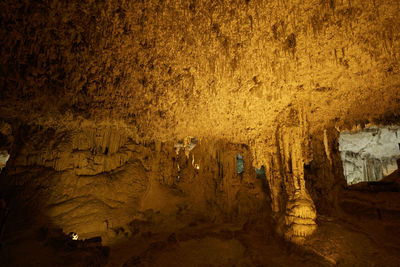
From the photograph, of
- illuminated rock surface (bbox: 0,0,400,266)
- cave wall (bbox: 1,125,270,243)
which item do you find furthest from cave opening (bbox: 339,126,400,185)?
cave wall (bbox: 1,125,270,243)

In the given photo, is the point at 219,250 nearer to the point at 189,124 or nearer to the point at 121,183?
the point at 121,183

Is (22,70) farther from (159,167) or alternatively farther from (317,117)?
(317,117)

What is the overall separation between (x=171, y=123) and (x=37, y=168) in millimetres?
4967

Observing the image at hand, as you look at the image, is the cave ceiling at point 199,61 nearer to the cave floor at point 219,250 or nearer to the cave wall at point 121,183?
the cave wall at point 121,183

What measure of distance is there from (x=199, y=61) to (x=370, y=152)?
50.2 feet

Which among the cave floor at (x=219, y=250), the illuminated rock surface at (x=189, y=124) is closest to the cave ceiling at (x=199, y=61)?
the illuminated rock surface at (x=189, y=124)

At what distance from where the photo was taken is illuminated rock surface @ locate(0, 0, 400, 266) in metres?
4.00

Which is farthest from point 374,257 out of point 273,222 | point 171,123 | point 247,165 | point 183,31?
point 171,123

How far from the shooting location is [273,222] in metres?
7.21

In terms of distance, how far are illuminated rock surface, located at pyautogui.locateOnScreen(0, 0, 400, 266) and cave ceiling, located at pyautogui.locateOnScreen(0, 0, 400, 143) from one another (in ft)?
0.12

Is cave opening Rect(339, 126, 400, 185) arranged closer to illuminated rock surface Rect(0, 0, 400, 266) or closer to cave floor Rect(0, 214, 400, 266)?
illuminated rock surface Rect(0, 0, 400, 266)

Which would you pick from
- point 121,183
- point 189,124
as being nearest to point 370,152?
point 189,124

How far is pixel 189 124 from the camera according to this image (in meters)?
8.28

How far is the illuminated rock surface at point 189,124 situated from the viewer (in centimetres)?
400
